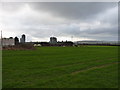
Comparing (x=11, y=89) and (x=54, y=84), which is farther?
(x=54, y=84)

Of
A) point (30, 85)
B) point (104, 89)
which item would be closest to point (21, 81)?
point (30, 85)

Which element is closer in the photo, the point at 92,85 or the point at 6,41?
the point at 92,85

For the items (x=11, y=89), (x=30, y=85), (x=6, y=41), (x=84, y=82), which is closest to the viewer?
(x=11, y=89)

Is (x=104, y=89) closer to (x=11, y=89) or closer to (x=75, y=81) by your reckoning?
(x=75, y=81)

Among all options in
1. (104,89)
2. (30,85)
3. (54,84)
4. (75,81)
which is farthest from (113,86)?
(30,85)

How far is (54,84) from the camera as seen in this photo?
7875mm

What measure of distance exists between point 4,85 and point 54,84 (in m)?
2.84

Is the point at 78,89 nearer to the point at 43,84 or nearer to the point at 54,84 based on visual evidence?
the point at 54,84

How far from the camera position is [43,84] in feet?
→ 25.7

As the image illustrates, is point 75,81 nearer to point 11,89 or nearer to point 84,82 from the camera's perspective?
point 84,82

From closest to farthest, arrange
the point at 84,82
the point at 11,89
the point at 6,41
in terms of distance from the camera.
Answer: the point at 11,89
the point at 84,82
the point at 6,41

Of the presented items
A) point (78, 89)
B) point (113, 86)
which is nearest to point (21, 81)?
point (78, 89)

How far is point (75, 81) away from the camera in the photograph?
8.51m

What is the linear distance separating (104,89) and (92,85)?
72 centimetres
